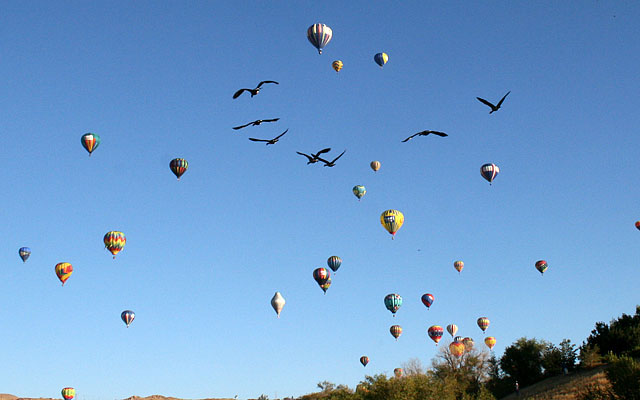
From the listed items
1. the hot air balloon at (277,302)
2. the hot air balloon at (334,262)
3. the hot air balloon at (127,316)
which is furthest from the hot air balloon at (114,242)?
the hot air balloon at (334,262)

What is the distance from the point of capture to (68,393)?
368ft

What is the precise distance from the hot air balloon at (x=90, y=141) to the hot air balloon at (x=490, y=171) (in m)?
52.6

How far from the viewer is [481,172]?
3155 inches

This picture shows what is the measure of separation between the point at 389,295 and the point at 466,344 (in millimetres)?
22791

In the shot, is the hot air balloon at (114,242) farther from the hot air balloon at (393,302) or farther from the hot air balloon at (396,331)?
the hot air balloon at (396,331)

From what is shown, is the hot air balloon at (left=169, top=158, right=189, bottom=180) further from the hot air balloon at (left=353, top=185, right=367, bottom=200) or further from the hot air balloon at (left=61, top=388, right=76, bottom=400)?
the hot air balloon at (left=61, top=388, right=76, bottom=400)

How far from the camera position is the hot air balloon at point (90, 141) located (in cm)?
8325

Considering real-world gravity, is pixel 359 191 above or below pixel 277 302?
above

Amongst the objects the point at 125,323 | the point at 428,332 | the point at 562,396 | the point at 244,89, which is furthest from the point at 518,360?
the point at 244,89

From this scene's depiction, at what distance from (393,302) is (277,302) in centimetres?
1756

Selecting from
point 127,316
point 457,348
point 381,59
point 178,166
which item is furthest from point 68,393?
point 381,59

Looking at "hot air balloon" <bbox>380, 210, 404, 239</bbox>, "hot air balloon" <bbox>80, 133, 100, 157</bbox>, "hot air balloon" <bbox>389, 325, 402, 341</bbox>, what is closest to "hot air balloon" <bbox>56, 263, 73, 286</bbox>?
"hot air balloon" <bbox>80, 133, 100, 157</bbox>

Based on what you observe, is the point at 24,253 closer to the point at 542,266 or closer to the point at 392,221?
the point at 392,221

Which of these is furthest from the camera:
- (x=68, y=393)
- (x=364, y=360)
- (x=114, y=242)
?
(x=364, y=360)
